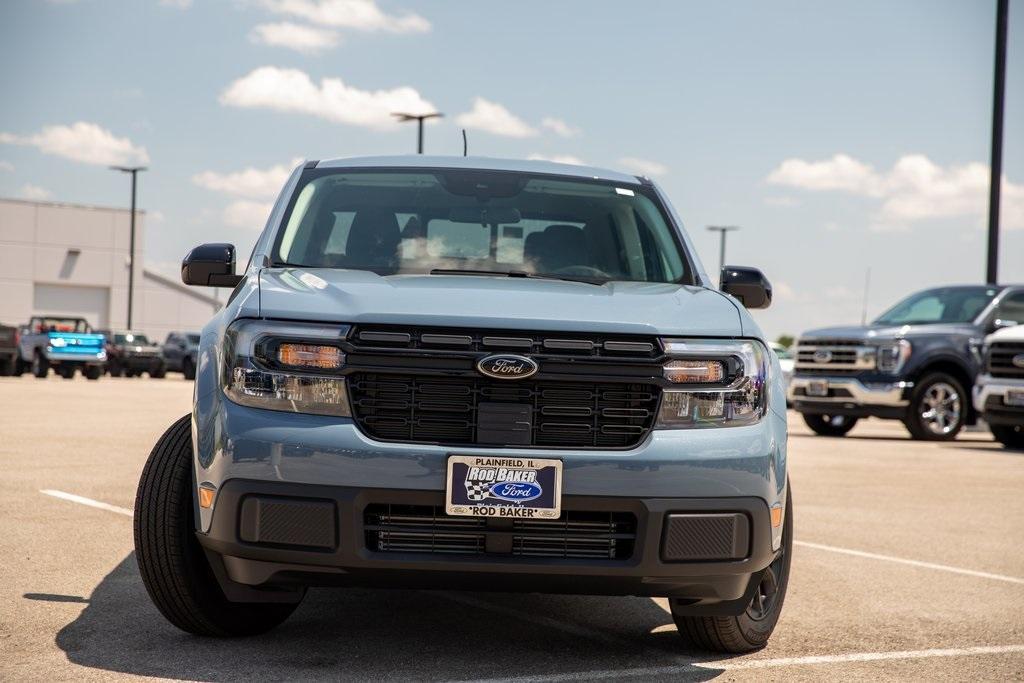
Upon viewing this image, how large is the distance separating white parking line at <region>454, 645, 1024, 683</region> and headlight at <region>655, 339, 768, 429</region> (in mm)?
869

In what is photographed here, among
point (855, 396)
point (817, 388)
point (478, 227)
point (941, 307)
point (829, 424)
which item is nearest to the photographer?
point (478, 227)

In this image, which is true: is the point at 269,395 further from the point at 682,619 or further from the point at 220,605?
the point at 682,619

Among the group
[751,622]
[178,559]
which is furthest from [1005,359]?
[178,559]

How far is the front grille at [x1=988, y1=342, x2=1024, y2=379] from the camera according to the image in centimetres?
1560

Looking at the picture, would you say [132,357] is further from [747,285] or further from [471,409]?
[471,409]

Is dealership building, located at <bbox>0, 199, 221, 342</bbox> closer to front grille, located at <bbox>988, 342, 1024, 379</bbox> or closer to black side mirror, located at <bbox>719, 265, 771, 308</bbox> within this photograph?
front grille, located at <bbox>988, 342, 1024, 379</bbox>

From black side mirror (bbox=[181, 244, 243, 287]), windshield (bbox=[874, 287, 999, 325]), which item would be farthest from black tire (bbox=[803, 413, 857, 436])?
black side mirror (bbox=[181, 244, 243, 287])

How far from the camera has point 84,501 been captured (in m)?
8.47

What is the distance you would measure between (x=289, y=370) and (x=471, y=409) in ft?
1.83

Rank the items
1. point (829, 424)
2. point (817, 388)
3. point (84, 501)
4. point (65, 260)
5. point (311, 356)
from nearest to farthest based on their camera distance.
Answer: point (311, 356)
point (84, 501)
point (817, 388)
point (829, 424)
point (65, 260)

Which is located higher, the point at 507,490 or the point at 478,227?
the point at 478,227

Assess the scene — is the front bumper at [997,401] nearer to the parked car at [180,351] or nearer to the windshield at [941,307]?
the windshield at [941,307]

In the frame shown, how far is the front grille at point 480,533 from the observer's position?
4141 mm

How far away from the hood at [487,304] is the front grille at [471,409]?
18 cm
